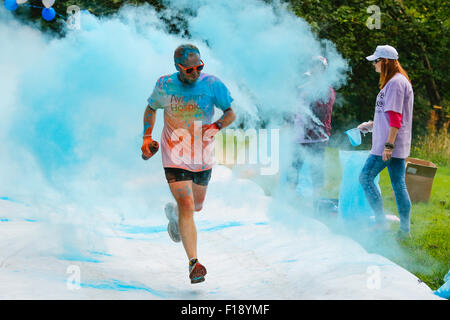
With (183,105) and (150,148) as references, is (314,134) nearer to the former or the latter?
(183,105)

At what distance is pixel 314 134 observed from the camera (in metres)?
6.22

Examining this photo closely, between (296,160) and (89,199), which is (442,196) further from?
(89,199)

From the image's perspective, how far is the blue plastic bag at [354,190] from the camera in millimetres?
5725

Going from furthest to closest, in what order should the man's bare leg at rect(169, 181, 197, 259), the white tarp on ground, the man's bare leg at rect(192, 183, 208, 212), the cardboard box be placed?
1. the cardboard box
2. the man's bare leg at rect(192, 183, 208, 212)
3. the man's bare leg at rect(169, 181, 197, 259)
4. the white tarp on ground

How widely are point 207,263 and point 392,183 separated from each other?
5.74ft

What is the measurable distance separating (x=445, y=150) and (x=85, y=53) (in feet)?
23.4

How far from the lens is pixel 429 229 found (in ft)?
18.7

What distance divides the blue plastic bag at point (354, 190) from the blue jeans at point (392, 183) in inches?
13.7

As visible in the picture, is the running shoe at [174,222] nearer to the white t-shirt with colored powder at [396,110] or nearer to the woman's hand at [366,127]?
the white t-shirt with colored powder at [396,110]

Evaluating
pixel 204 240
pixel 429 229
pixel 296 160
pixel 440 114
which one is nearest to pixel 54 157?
pixel 204 240

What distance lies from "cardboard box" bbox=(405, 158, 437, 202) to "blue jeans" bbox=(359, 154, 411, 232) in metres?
1.62

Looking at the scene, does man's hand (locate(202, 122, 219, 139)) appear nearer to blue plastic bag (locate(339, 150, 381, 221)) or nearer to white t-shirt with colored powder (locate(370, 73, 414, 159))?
white t-shirt with colored powder (locate(370, 73, 414, 159))

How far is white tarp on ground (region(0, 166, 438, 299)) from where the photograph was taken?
13.3 feet

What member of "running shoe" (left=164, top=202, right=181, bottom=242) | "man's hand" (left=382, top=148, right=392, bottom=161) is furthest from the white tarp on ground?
"man's hand" (left=382, top=148, right=392, bottom=161)
